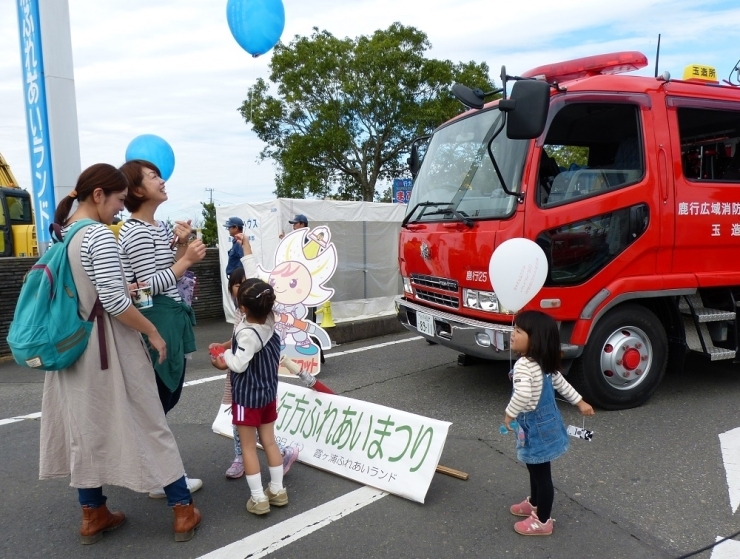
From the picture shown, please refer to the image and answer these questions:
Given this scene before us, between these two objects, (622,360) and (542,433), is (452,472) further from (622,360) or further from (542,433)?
(622,360)

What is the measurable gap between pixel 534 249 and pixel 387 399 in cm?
231

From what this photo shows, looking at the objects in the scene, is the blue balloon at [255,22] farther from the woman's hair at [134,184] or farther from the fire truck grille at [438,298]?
the woman's hair at [134,184]

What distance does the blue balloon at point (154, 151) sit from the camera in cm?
736

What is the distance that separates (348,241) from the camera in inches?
384

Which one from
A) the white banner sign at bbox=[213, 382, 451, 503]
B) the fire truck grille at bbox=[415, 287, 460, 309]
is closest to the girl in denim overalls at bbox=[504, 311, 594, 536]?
the white banner sign at bbox=[213, 382, 451, 503]

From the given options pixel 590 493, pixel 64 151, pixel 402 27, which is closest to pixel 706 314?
pixel 590 493

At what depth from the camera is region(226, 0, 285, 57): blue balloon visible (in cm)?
720

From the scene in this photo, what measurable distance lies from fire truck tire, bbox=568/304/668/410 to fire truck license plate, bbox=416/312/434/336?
1161 mm

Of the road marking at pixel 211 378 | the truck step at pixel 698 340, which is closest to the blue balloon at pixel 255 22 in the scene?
the road marking at pixel 211 378

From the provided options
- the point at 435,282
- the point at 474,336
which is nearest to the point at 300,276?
the point at 435,282

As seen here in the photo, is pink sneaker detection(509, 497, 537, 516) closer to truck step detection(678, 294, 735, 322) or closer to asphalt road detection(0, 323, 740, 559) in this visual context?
asphalt road detection(0, 323, 740, 559)

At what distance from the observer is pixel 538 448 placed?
8.95ft

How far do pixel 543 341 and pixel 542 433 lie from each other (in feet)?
1.48

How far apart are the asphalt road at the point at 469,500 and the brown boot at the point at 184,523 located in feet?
0.13
